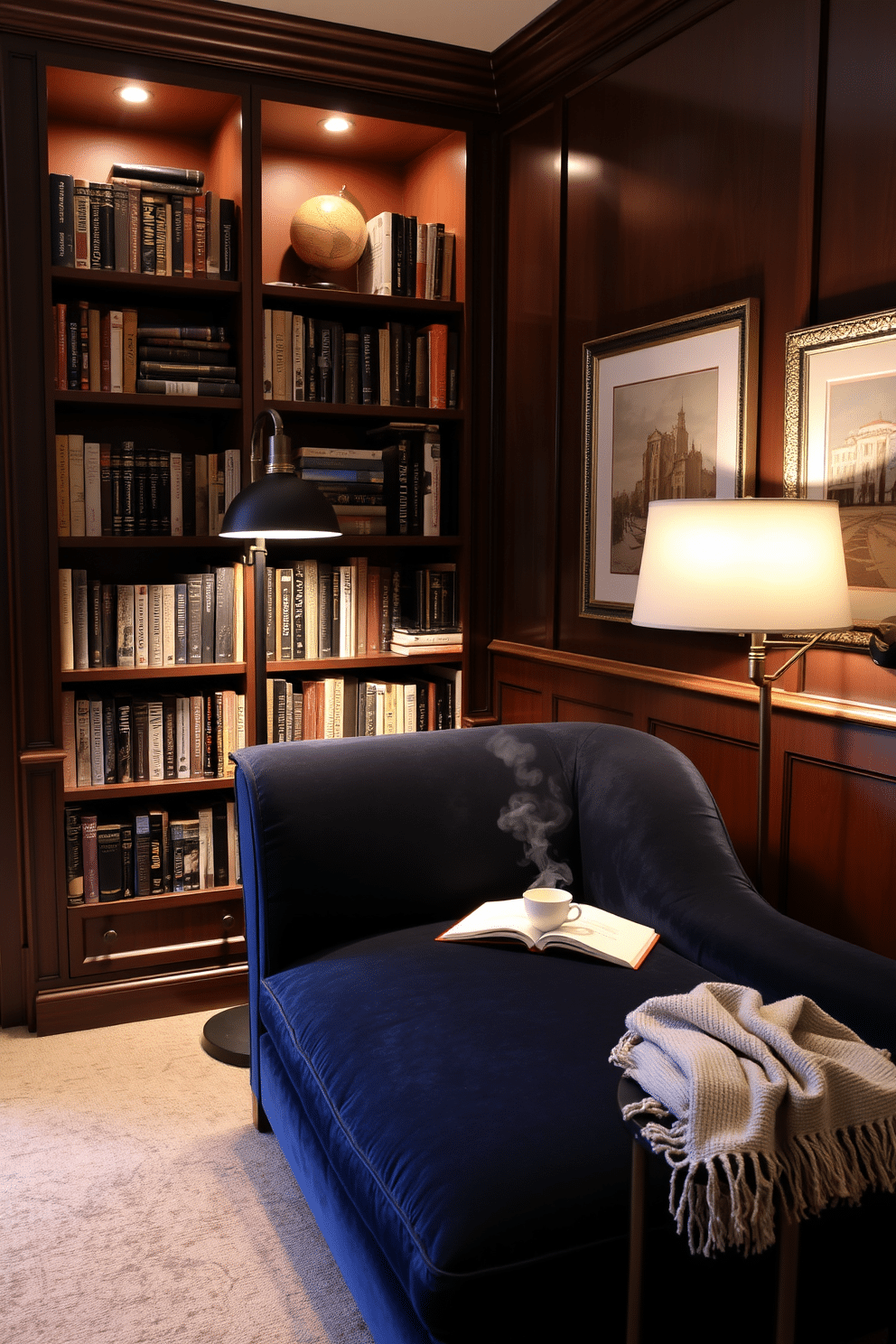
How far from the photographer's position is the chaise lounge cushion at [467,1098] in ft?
4.36

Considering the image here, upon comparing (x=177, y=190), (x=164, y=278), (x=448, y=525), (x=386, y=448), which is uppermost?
(x=177, y=190)

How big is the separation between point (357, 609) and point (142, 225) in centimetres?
119

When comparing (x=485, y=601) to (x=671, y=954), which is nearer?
(x=671, y=954)

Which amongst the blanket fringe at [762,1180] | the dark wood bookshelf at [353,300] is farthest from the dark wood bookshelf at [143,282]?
the blanket fringe at [762,1180]

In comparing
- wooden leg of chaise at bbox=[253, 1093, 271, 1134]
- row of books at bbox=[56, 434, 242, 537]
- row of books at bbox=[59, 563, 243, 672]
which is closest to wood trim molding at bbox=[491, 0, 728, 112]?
row of books at bbox=[56, 434, 242, 537]

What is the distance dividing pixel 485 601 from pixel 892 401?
63.5 inches

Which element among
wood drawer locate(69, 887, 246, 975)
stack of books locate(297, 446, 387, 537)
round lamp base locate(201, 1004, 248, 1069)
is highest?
stack of books locate(297, 446, 387, 537)

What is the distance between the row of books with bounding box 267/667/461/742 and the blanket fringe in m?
2.12

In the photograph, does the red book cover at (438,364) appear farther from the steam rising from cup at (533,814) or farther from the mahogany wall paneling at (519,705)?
the steam rising from cup at (533,814)

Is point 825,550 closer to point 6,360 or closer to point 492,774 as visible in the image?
point 492,774

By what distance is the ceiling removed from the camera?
2.80m

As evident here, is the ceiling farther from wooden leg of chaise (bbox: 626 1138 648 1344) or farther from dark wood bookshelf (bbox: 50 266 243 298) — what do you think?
wooden leg of chaise (bbox: 626 1138 648 1344)

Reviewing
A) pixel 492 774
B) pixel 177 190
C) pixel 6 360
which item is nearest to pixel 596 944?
pixel 492 774

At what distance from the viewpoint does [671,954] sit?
2.02m
